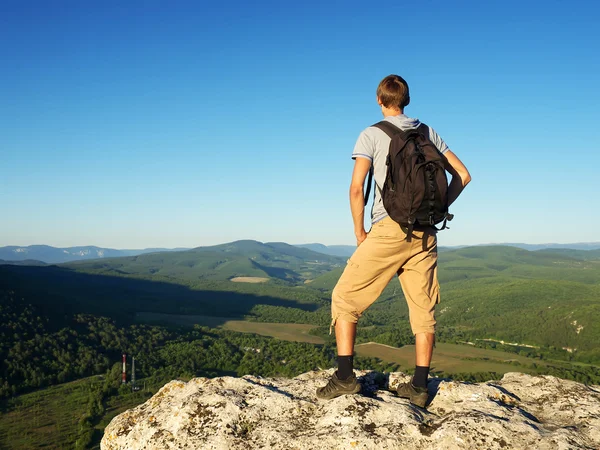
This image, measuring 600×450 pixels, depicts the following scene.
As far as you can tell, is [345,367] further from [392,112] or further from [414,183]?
[392,112]

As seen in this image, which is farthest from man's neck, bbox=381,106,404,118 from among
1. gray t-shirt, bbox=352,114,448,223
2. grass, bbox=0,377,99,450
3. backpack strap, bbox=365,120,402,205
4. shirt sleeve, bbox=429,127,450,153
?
grass, bbox=0,377,99,450

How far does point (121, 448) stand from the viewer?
5.16 metres

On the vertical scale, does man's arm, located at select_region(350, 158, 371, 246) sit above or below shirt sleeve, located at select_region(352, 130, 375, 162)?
below

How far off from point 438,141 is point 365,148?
1.08 metres

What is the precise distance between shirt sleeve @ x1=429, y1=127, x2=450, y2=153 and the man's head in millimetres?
484

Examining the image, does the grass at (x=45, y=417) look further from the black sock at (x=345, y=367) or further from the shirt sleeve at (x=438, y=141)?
the shirt sleeve at (x=438, y=141)

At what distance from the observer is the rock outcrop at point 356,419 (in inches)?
172

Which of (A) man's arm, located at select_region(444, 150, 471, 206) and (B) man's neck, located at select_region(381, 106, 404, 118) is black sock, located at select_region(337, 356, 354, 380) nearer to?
(A) man's arm, located at select_region(444, 150, 471, 206)

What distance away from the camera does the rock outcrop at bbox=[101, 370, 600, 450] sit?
172 inches

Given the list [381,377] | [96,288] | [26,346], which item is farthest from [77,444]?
[96,288]

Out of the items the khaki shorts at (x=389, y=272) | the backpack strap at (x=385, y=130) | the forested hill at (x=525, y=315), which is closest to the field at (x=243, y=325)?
the forested hill at (x=525, y=315)

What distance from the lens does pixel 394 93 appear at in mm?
5559

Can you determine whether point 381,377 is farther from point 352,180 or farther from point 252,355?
point 252,355

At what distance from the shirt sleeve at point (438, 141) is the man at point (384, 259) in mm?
12
